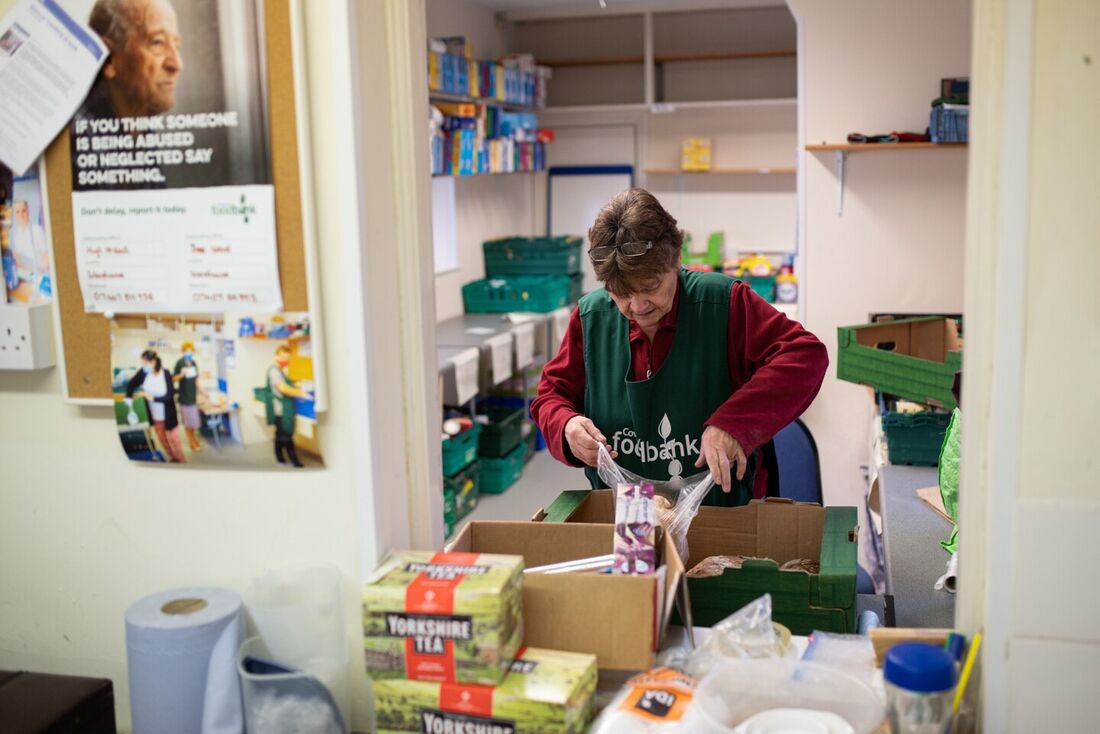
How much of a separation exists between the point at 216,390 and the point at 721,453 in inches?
38.9

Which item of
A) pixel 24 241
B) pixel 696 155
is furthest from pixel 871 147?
pixel 24 241

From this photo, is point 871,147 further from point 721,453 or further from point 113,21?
point 113,21

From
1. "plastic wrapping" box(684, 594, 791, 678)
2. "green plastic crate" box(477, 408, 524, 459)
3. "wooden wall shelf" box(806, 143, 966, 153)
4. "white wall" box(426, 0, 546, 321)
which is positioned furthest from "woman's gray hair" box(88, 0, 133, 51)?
"white wall" box(426, 0, 546, 321)

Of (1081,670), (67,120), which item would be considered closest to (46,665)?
(67,120)

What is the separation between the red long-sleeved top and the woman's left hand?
0.01 metres

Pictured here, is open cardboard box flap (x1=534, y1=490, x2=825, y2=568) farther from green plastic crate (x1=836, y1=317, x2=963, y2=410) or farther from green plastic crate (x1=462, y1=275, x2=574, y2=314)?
green plastic crate (x1=462, y1=275, x2=574, y2=314)

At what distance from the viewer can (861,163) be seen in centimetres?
456

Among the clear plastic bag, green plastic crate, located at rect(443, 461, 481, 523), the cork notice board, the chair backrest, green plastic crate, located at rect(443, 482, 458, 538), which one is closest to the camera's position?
the cork notice board

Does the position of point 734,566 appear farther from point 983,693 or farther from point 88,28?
point 88,28

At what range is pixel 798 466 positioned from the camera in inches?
111

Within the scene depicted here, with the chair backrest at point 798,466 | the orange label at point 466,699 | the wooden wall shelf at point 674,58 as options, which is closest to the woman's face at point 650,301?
the chair backrest at point 798,466

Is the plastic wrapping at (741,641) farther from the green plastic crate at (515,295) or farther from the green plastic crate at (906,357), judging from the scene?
the green plastic crate at (515,295)

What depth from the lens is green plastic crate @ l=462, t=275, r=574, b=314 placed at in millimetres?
6926

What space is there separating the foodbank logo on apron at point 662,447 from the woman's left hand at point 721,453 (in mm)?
178
